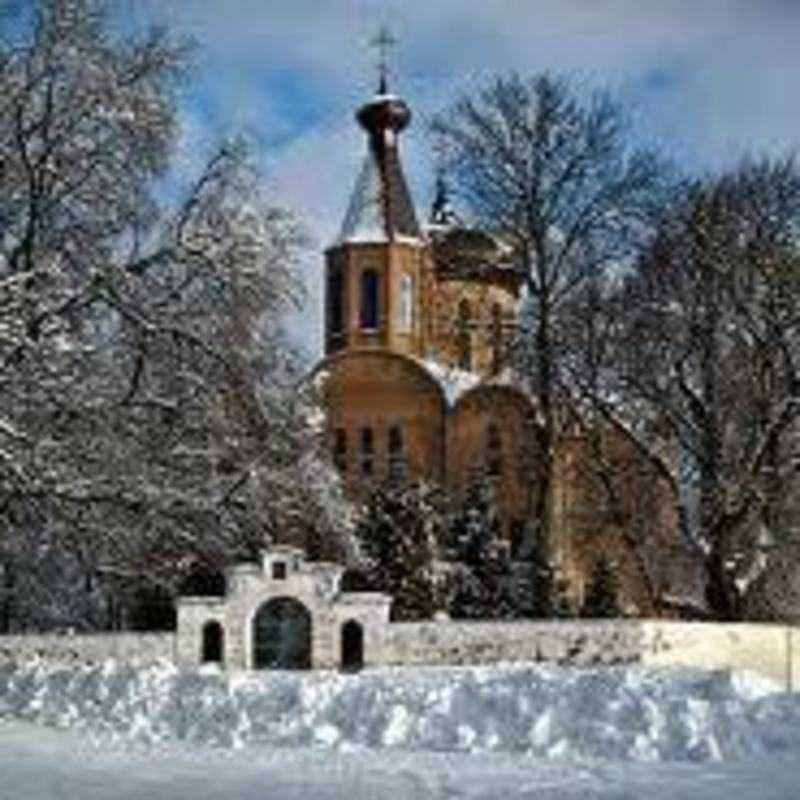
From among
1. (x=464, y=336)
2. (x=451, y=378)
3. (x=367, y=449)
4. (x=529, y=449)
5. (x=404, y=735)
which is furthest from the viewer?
(x=367, y=449)

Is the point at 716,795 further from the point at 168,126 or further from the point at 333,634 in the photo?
the point at 333,634

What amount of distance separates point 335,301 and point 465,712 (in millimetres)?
45699

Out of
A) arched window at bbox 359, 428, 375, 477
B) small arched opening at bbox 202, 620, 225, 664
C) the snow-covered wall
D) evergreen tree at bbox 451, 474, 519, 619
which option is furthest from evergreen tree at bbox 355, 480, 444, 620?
arched window at bbox 359, 428, 375, 477

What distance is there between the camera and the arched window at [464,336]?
141 ft

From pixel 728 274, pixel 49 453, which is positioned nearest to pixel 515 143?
pixel 728 274

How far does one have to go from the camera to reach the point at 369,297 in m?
66.8

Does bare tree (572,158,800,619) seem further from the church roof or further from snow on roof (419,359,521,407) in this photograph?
the church roof

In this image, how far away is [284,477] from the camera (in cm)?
3064

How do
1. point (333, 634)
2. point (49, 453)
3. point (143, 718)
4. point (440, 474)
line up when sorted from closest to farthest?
point (143, 718) < point (49, 453) < point (333, 634) < point (440, 474)

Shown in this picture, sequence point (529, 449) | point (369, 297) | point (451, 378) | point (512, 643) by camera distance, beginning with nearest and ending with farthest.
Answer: point (512, 643) < point (529, 449) < point (451, 378) < point (369, 297)

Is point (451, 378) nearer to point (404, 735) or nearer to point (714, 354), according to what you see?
point (714, 354)

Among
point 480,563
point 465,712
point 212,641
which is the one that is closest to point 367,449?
point 480,563

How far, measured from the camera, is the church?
151ft

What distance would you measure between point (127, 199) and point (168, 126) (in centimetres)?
118
